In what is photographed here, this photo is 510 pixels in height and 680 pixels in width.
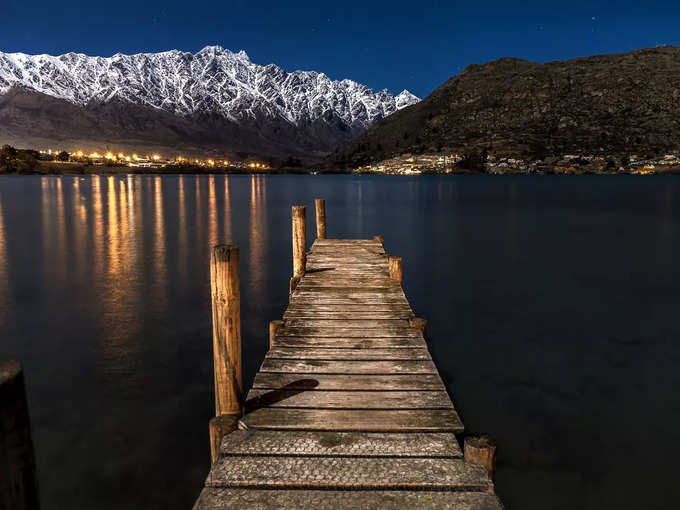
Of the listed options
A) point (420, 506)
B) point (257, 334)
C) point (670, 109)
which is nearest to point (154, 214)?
point (257, 334)

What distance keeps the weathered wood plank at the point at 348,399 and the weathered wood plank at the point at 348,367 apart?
71cm

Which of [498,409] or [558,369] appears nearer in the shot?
[498,409]

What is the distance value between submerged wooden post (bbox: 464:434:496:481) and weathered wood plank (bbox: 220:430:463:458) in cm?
31

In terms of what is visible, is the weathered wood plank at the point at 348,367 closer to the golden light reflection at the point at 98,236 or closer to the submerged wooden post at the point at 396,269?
the submerged wooden post at the point at 396,269

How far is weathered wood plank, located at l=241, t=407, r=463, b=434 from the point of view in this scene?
5.56 m

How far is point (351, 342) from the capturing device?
337 inches

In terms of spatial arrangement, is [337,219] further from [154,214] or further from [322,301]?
[322,301]

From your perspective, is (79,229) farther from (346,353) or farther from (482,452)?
(482,452)

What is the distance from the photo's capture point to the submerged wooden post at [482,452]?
15.4 ft

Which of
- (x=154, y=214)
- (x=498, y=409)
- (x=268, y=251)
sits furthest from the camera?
(x=154, y=214)

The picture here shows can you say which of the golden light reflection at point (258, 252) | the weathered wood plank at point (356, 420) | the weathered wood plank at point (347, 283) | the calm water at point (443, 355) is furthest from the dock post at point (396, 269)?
the golden light reflection at point (258, 252)

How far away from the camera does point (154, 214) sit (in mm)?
52750

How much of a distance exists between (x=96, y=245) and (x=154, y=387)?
24.8 metres

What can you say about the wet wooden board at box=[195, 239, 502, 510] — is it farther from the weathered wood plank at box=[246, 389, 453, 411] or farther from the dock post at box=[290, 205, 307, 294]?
the dock post at box=[290, 205, 307, 294]
